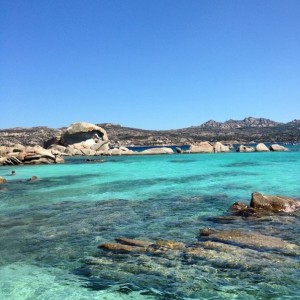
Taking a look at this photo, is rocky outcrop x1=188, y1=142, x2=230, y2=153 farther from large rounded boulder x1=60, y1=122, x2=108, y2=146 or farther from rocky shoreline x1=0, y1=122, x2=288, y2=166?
large rounded boulder x1=60, y1=122, x2=108, y2=146

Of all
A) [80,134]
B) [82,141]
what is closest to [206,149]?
[82,141]

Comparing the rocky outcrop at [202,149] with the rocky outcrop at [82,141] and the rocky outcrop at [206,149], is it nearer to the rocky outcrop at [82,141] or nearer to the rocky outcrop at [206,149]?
the rocky outcrop at [206,149]

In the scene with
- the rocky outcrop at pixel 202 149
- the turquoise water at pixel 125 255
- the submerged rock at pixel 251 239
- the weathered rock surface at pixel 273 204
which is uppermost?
the rocky outcrop at pixel 202 149

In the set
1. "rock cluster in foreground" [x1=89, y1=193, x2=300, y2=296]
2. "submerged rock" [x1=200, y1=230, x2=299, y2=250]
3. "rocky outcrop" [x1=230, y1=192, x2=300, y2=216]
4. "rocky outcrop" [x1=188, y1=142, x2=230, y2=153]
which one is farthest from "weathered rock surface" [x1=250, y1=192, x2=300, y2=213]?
"rocky outcrop" [x1=188, y1=142, x2=230, y2=153]

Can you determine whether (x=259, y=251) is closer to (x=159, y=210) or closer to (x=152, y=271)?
(x=152, y=271)

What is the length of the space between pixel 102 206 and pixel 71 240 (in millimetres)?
6080

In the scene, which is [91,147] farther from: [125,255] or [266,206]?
[125,255]

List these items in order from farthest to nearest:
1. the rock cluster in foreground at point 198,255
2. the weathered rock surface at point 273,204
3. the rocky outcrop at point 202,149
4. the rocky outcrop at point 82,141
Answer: the rocky outcrop at point 202,149, the rocky outcrop at point 82,141, the weathered rock surface at point 273,204, the rock cluster in foreground at point 198,255

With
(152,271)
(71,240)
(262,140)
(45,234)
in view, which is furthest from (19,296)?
(262,140)

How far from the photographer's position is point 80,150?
76.4 meters

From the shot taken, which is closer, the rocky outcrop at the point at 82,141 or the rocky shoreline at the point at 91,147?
the rocky shoreline at the point at 91,147

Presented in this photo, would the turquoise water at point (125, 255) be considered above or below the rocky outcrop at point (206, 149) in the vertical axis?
below

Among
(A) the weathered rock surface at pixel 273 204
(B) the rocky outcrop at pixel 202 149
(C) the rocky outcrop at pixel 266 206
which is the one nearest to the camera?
(C) the rocky outcrop at pixel 266 206

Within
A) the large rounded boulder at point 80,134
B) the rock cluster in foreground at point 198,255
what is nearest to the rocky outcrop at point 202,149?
the large rounded boulder at point 80,134
